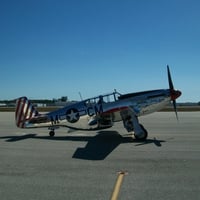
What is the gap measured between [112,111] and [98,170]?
21.1 feet

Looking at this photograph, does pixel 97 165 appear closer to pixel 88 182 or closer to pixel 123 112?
pixel 88 182

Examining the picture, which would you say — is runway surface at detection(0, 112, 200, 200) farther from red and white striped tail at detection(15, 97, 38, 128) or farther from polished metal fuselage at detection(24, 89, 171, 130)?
red and white striped tail at detection(15, 97, 38, 128)

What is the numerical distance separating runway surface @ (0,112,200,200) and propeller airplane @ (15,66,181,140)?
6.15 feet

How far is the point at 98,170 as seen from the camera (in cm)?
773

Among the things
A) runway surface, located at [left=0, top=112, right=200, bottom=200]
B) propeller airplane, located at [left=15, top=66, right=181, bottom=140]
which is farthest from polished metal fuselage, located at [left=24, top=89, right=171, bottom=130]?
runway surface, located at [left=0, top=112, right=200, bottom=200]

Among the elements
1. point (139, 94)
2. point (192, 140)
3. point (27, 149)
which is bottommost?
point (192, 140)

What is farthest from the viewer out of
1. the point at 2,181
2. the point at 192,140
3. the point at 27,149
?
the point at 192,140

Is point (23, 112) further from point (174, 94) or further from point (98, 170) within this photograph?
point (98, 170)

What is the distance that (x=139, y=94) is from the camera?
566 inches

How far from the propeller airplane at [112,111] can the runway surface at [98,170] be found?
1875 mm

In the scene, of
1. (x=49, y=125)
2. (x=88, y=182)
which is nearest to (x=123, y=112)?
(x=49, y=125)

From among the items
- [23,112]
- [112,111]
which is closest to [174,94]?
[112,111]

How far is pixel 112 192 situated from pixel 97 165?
256 centimetres

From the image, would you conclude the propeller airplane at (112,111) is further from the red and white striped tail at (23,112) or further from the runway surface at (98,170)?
the runway surface at (98,170)
